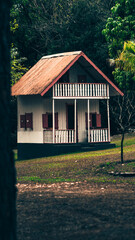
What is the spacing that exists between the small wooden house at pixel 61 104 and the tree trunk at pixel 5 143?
85.5ft

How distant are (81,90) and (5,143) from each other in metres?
28.5

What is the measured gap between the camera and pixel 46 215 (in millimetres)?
11180

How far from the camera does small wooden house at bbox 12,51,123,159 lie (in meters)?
33.3

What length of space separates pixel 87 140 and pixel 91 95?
3069 millimetres

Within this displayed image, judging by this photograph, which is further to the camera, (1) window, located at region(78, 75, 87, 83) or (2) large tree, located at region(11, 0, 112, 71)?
(2) large tree, located at region(11, 0, 112, 71)

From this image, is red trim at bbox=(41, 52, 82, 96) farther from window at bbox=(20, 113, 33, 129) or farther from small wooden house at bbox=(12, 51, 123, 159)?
window at bbox=(20, 113, 33, 129)

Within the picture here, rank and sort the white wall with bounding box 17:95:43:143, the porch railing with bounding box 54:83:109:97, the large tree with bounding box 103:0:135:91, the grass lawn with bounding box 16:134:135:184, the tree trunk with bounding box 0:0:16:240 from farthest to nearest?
the white wall with bounding box 17:95:43:143 → the porch railing with bounding box 54:83:109:97 → the large tree with bounding box 103:0:135:91 → the grass lawn with bounding box 16:134:135:184 → the tree trunk with bounding box 0:0:16:240

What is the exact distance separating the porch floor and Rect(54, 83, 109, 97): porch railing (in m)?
3.25

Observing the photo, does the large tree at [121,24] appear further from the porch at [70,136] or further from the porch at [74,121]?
the porch at [70,136]

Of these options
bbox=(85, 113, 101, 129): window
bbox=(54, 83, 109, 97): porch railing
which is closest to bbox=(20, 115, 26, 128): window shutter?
bbox=(54, 83, 109, 97): porch railing

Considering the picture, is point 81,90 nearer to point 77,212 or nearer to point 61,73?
point 61,73

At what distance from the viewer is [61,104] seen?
3541cm

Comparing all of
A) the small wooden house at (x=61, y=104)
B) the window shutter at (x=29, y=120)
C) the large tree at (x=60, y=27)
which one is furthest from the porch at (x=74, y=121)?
the large tree at (x=60, y=27)

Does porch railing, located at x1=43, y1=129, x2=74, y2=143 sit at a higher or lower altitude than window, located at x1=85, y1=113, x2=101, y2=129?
lower
